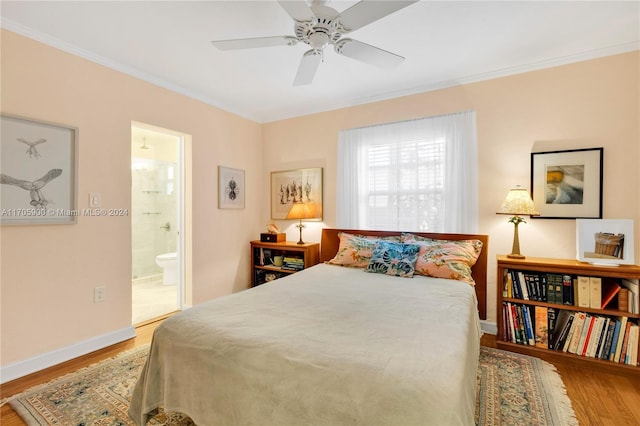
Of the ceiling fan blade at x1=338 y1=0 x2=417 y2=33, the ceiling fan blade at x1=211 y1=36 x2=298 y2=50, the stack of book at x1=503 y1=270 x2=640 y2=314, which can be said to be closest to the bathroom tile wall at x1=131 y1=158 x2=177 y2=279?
the ceiling fan blade at x1=211 y1=36 x2=298 y2=50

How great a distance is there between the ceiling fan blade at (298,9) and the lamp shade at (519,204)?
6.97ft

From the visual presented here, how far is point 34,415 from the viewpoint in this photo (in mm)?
1686

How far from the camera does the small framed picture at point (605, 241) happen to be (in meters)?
2.21

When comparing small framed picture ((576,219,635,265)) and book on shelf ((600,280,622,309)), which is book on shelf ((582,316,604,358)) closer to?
book on shelf ((600,280,622,309))

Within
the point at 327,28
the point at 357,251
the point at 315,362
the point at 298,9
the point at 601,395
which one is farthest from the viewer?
the point at 357,251

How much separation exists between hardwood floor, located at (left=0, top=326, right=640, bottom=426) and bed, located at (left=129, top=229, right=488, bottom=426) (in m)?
0.88

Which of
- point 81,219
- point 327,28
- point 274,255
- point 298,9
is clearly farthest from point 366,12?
point 274,255

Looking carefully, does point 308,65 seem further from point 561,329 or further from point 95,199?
point 561,329

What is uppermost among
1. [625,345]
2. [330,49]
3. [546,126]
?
[330,49]

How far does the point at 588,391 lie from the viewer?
1914 millimetres

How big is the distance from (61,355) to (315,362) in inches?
94.0

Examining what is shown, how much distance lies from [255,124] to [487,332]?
3.78 m

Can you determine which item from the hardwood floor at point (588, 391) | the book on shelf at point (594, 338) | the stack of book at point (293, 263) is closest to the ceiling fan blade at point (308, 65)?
the stack of book at point (293, 263)

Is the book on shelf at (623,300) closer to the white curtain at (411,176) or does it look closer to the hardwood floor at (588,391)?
the hardwood floor at (588,391)
